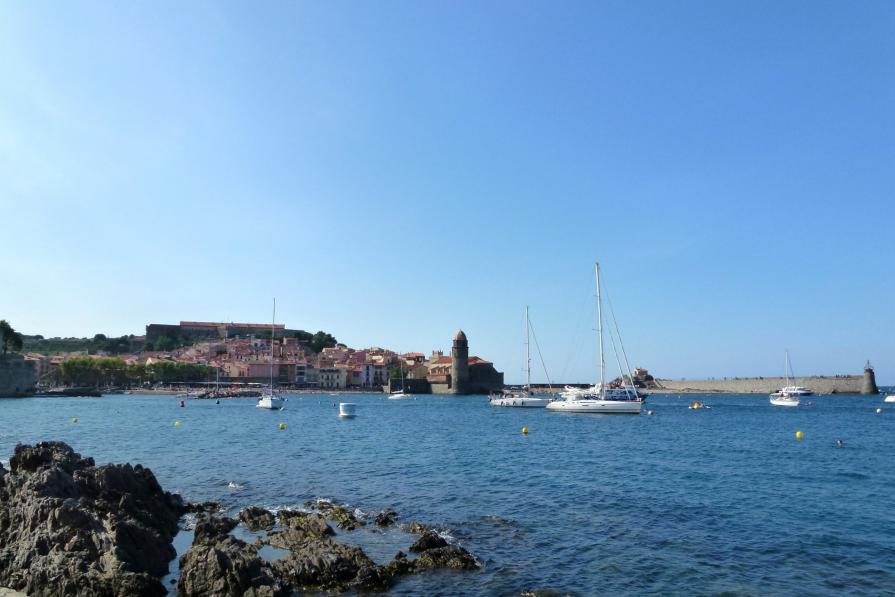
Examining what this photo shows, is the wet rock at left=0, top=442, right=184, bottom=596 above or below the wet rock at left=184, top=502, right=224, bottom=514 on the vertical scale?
above

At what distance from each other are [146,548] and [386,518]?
5.61m

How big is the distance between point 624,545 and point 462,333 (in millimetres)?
117207

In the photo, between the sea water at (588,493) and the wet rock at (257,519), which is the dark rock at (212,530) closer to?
the wet rock at (257,519)

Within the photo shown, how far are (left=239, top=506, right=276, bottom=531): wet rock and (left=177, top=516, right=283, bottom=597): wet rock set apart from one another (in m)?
3.91

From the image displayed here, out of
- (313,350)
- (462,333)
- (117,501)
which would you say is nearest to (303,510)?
(117,501)

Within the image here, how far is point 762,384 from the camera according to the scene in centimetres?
12331

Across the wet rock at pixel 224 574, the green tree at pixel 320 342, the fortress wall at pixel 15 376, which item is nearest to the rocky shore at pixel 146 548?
the wet rock at pixel 224 574

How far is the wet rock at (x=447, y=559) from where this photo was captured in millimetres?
11633

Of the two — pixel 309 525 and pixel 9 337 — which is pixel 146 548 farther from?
pixel 9 337

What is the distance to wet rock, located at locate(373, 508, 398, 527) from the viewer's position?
15.0 m

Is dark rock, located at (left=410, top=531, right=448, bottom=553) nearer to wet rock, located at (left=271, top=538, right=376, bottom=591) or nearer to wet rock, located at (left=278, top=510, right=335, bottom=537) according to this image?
wet rock, located at (left=271, top=538, right=376, bottom=591)

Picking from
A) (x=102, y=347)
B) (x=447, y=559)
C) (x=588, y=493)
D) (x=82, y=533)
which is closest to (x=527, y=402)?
(x=588, y=493)

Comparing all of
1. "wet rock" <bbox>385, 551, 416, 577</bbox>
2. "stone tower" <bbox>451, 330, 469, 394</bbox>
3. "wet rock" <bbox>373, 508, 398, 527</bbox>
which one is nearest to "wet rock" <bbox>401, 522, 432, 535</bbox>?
"wet rock" <bbox>373, 508, 398, 527</bbox>

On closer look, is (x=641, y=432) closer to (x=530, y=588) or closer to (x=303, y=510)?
(x=303, y=510)
